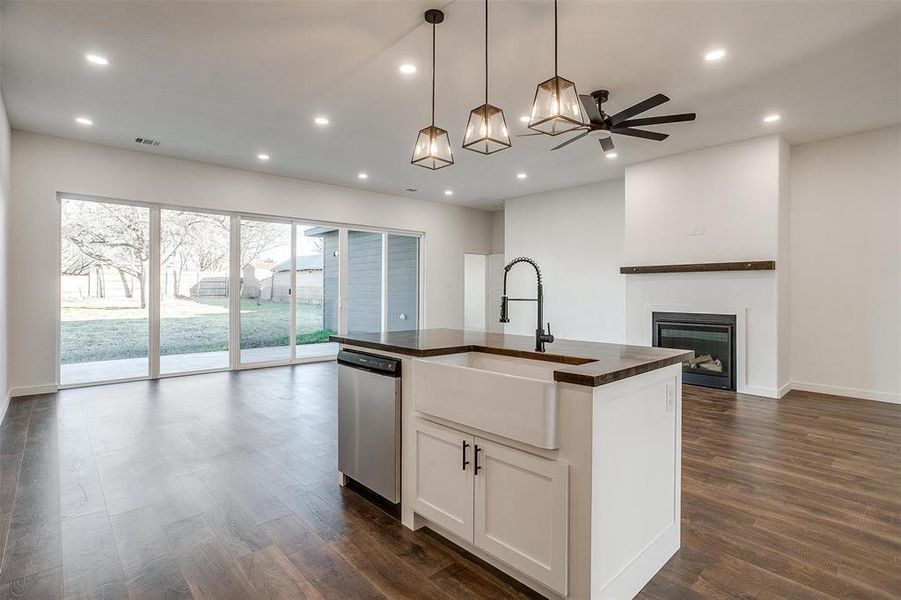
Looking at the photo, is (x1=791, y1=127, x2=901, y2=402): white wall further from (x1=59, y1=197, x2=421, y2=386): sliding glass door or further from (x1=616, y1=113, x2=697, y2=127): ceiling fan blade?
(x1=59, y1=197, x2=421, y2=386): sliding glass door

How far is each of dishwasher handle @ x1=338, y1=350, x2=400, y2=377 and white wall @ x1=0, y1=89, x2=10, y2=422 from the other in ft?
12.1

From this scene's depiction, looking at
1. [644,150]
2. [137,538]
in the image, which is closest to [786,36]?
[644,150]

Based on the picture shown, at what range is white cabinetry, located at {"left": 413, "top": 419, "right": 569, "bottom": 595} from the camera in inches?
62.4

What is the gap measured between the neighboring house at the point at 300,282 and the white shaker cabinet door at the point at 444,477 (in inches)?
210

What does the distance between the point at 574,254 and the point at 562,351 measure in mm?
5708

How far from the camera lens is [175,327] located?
597cm

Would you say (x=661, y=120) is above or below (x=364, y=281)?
above

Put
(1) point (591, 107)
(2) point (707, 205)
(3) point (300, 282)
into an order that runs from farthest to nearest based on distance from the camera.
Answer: (3) point (300, 282), (2) point (707, 205), (1) point (591, 107)

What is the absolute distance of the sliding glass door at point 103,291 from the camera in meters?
5.27

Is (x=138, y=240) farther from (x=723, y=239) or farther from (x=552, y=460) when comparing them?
(x=723, y=239)

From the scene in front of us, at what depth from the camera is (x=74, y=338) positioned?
5.32m

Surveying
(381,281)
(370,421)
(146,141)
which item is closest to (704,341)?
(370,421)

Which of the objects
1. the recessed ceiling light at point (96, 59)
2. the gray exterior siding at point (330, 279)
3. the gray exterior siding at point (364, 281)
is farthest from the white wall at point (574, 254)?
the recessed ceiling light at point (96, 59)

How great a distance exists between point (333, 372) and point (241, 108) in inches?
140
